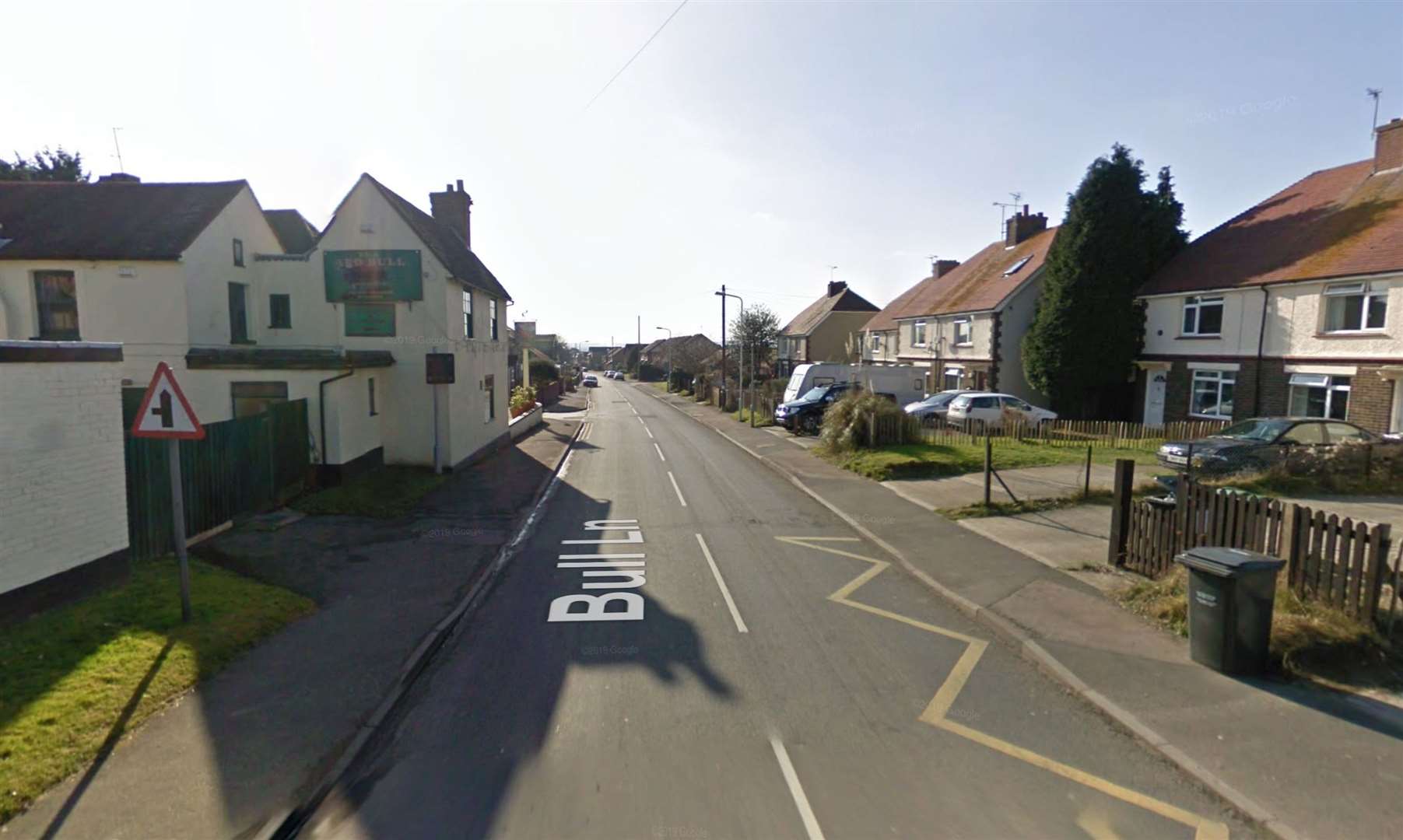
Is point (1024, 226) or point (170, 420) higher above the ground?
point (1024, 226)

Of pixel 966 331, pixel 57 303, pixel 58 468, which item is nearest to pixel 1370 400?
pixel 966 331

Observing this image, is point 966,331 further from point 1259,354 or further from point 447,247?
point 447,247

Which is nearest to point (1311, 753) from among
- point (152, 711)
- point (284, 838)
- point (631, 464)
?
point (284, 838)

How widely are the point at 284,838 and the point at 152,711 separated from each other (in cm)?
216

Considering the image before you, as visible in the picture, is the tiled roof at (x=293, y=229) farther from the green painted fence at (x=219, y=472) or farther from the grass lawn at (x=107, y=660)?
the grass lawn at (x=107, y=660)

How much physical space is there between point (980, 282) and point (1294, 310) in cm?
1570

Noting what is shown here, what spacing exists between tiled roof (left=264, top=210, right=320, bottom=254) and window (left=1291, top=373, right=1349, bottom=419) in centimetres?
3209

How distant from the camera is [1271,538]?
724cm

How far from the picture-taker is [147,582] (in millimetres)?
8070

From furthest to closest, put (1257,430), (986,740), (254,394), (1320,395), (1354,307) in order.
Answer: (1320,395) → (1354,307) → (254,394) → (1257,430) → (986,740)

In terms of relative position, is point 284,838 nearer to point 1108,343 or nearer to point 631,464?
point 631,464

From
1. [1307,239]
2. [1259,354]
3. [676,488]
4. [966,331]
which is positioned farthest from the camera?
[966,331]

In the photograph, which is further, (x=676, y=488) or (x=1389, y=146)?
(x=1389, y=146)

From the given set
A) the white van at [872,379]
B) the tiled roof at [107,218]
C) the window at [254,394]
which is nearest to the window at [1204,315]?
the white van at [872,379]
